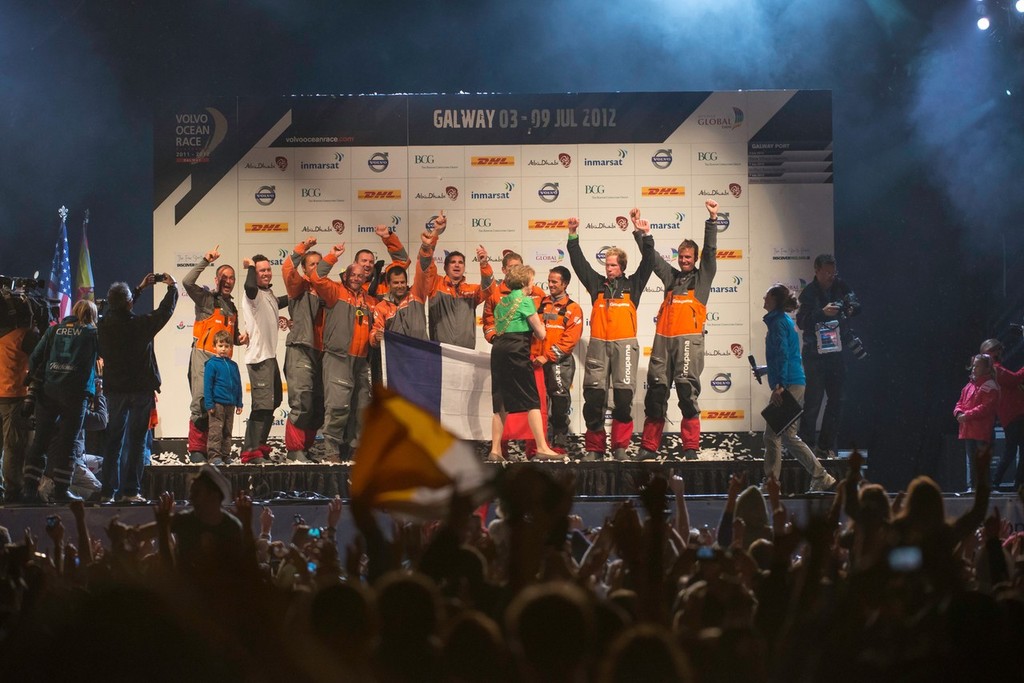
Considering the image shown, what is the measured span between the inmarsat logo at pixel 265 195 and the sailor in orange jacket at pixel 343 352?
3.31 feet

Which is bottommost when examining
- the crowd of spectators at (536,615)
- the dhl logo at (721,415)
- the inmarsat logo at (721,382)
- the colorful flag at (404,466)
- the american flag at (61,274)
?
the crowd of spectators at (536,615)

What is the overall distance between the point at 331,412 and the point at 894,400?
640 cm

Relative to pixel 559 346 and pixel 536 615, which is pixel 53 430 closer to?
pixel 559 346

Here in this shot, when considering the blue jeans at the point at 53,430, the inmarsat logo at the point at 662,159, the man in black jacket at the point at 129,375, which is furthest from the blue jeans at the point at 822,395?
the blue jeans at the point at 53,430

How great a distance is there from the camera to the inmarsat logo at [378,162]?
12031 mm

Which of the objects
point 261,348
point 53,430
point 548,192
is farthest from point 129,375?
point 548,192

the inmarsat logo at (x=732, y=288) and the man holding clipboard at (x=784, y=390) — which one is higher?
the inmarsat logo at (x=732, y=288)

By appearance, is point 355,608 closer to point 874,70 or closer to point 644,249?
point 644,249

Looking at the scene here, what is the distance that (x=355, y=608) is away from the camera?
211 cm

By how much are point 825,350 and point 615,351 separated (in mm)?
2036

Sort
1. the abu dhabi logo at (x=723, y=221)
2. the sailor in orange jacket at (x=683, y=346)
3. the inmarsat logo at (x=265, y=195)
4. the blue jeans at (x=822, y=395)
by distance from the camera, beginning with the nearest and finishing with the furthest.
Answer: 1. the blue jeans at (x=822, y=395)
2. the sailor in orange jacket at (x=683, y=346)
3. the abu dhabi logo at (x=723, y=221)
4. the inmarsat logo at (x=265, y=195)

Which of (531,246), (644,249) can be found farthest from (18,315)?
(644,249)

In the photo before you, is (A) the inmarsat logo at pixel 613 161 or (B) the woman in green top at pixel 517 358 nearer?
(B) the woman in green top at pixel 517 358

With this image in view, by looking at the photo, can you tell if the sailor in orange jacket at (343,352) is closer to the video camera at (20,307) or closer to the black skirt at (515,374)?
the black skirt at (515,374)
